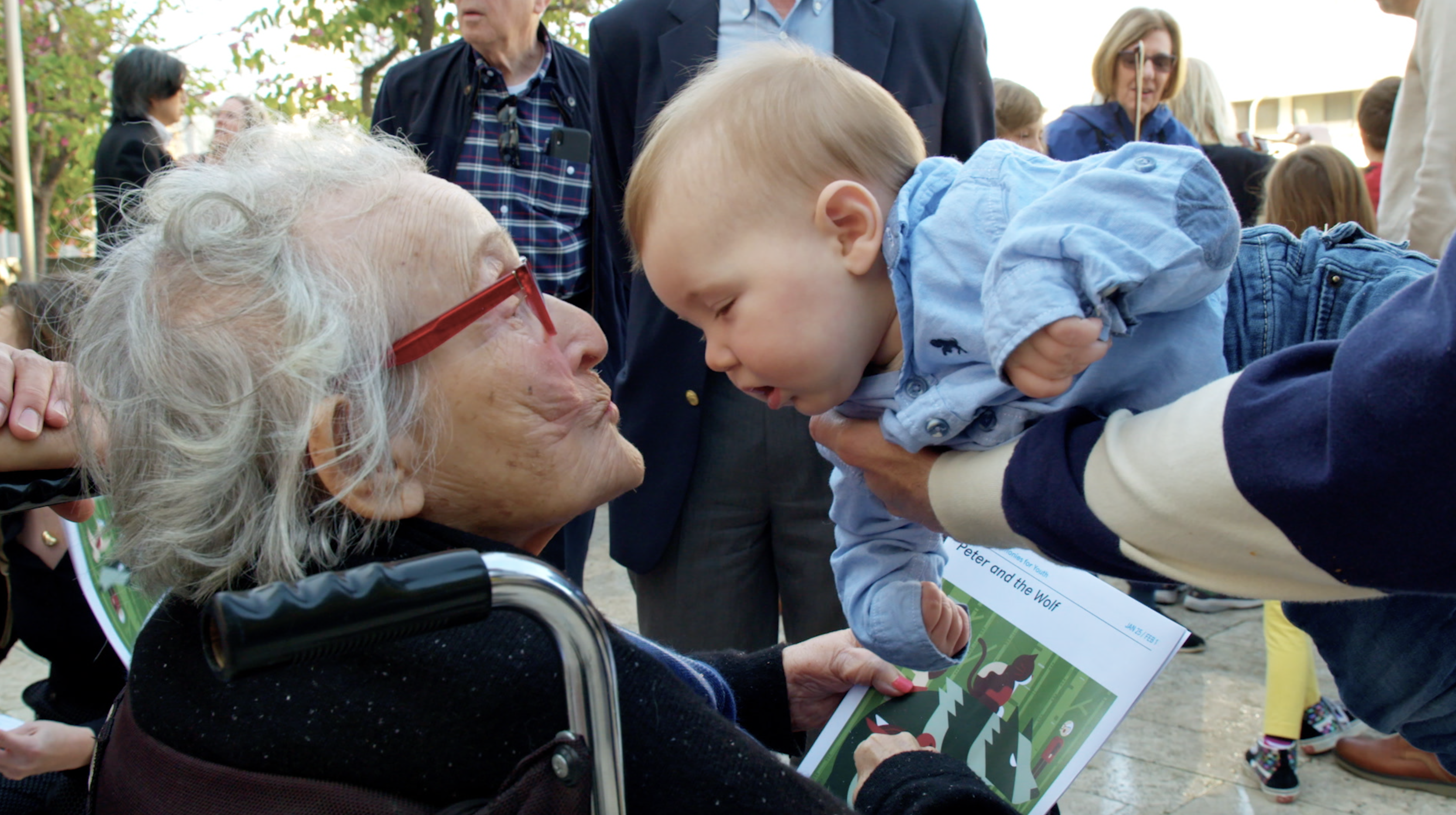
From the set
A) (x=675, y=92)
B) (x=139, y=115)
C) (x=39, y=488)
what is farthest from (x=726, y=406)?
(x=139, y=115)

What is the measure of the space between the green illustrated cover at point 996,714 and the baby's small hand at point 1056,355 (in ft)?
2.25

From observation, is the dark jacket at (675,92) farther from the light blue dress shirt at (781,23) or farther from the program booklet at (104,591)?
the program booklet at (104,591)

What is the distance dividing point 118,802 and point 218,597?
0.59 meters

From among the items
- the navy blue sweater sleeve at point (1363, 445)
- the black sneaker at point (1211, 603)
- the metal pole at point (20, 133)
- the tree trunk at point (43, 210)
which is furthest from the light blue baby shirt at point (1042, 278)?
the tree trunk at point (43, 210)

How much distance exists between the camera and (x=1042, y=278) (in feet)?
3.78

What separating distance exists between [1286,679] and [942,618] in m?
2.20

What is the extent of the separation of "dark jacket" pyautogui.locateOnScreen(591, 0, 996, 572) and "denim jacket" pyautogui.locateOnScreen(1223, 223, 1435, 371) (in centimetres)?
125

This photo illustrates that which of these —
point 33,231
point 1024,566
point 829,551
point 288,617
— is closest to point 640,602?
point 829,551

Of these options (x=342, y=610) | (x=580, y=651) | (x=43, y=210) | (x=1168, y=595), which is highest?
(x=342, y=610)

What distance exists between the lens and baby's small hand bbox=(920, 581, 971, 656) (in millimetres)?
1700

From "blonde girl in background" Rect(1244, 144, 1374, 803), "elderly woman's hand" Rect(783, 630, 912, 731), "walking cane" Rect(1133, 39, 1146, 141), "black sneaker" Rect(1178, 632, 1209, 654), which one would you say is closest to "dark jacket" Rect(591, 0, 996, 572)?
"elderly woman's hand" Rect(783, 630, 912, 731)

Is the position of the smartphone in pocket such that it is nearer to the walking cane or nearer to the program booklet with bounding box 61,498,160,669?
the program booklet with bounding box 61,498,160,669

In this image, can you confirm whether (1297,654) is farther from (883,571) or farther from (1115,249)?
(1115,249)

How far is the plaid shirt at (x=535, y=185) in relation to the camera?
348 centimetres
